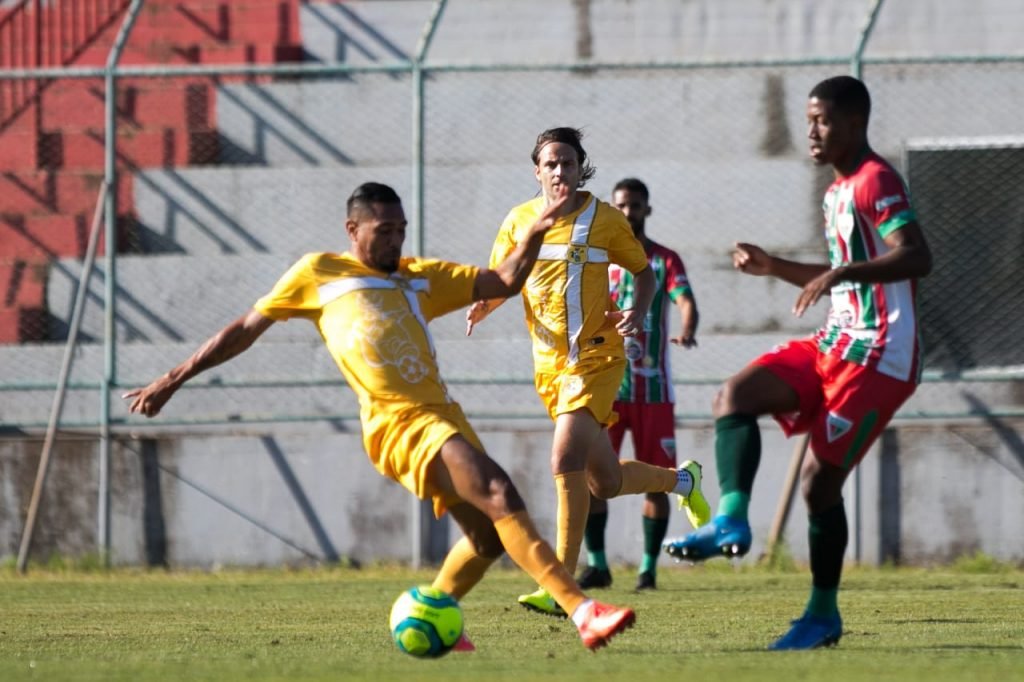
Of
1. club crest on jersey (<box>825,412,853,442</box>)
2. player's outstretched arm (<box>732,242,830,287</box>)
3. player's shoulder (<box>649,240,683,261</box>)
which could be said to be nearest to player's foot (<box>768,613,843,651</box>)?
club crest on jersey (<box>825,412,853,442</box>)

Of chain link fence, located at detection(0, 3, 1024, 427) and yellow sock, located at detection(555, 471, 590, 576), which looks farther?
chain link fence, located at detection(0, 3, 1024, 427)

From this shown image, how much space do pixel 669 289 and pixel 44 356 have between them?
210 inches

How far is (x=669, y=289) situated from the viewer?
10930mm

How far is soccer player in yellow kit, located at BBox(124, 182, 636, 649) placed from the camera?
6.30 metres

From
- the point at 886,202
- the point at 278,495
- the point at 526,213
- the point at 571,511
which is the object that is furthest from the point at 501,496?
the point at 278,495

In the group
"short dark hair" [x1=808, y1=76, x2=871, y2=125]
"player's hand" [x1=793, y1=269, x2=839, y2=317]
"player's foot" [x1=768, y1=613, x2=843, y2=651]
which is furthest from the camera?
"player's foot" [x1=768, y1=613, x2=843, y2=651]

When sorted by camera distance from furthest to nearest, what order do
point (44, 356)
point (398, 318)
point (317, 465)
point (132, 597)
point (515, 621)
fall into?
point (44, 356)
point (317, 465)
point (132, 597)
point (515, 621)
point (398, 318)

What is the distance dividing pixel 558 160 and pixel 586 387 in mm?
1055

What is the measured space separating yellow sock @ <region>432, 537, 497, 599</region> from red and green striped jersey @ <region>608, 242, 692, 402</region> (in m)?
4.25

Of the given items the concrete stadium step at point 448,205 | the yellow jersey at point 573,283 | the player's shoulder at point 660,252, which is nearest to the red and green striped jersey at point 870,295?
the yellow jersey at point 573,283

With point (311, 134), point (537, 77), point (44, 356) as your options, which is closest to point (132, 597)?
point (44, 356)

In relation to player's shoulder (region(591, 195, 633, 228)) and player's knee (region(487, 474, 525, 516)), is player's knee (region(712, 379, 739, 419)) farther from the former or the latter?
player's shoulder (region(591, 195, 633, 228))

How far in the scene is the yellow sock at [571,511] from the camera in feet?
26.6

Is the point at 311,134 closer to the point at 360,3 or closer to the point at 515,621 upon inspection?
the point at 360,3
